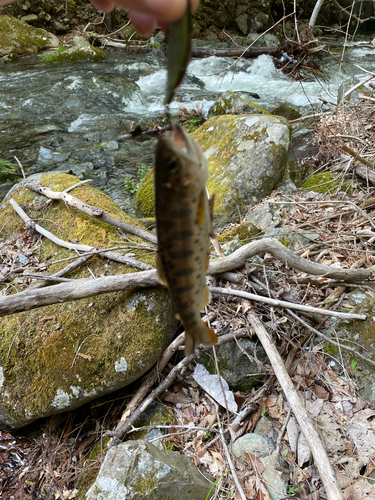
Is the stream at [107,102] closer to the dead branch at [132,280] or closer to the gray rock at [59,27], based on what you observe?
the dead branch at [132,280]

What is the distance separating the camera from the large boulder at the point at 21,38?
15.9 m

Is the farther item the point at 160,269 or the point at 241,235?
the point at 241,235

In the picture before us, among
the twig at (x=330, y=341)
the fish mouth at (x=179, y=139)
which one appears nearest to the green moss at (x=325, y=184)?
the twig at (x=330, y=341)

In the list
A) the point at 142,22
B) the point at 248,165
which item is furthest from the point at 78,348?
the point at 248,165

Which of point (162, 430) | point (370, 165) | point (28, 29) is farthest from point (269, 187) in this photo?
point (28, 29)

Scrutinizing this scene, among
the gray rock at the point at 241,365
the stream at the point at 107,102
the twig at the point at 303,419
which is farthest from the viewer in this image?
the stream at the point at 107,102

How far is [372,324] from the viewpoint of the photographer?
10.7 feet

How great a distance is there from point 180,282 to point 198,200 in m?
0.30

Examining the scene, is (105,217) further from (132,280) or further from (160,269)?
(160,269)

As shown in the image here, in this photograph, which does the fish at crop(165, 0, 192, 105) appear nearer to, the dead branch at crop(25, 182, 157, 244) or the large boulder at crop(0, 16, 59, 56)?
the dead branch at crop(25, 182, 157, 244)

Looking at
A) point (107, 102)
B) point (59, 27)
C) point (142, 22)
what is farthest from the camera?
point (59, 27)

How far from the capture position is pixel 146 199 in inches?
263

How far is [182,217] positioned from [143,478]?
2476mm

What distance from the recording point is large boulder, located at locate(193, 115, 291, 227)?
5.68 metres
